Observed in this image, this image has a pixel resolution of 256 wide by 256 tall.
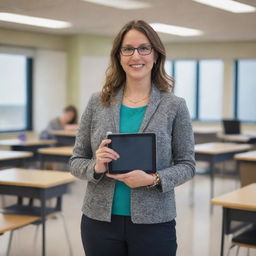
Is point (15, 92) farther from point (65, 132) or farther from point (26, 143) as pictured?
point (26, 143)

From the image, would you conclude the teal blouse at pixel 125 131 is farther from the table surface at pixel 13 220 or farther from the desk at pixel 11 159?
the desk at pixel 11 159

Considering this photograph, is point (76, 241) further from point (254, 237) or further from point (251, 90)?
point (251, 90)

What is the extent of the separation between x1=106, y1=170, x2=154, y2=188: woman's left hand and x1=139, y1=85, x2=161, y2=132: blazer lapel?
0.18 metres

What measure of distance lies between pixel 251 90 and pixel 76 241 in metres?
7.14

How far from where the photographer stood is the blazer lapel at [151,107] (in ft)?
5.97

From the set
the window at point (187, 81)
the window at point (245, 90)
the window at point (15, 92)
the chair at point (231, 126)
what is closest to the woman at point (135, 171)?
the chair at point (231, 126)

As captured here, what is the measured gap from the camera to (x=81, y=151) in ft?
6.36

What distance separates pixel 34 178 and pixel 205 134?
6.35m

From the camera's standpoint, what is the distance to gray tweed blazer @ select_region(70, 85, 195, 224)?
1.78 meters

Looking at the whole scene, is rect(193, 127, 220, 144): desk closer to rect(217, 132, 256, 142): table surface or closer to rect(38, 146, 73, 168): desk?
rect(217, 132, 256, 142): table surface

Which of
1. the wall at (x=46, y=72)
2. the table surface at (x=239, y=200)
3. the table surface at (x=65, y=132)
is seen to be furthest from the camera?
the wall at (x=46, y=72)

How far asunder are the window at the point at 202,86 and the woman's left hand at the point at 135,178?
9.89 metres

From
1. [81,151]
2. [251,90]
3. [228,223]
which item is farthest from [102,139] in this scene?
[251,90]

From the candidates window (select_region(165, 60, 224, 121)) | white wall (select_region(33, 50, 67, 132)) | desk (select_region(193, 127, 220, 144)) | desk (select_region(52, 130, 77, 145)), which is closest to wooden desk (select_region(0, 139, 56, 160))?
desk (select_region(52, 130, 77, 145))
